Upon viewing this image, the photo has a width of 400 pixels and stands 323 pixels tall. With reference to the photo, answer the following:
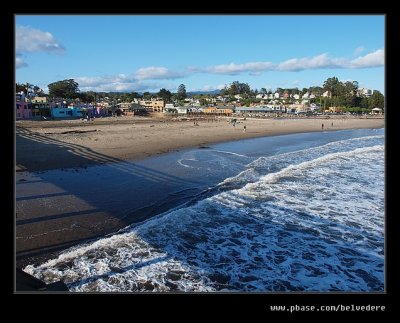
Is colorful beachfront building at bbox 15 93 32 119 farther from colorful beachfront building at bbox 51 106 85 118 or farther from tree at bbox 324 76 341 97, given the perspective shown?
tree at bbox 324 76 341 97

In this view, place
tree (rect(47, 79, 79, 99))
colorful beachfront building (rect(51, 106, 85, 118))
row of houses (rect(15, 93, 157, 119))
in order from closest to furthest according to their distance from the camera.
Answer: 1. row of houses (rect(15, 93, 157, 119))
2. colorful beachfront building (rect(51, 106, 85, 118))
3. tree (rect(47, 79, 79, 99))

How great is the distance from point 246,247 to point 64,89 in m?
90.9

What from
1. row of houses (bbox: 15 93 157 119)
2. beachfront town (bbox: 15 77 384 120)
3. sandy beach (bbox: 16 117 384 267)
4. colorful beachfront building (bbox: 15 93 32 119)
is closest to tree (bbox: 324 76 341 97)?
beachfront town (bbox: 15 77 384 120)

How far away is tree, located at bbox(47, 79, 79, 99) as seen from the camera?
84.5m

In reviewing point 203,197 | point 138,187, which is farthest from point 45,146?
point 203,197

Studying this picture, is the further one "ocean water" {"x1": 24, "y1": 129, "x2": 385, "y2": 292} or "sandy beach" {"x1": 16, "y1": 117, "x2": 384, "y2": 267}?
"sandy beach" {"x1": 16, "y1": 117, "x2": 384, "y2": 267}

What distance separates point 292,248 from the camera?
679cm

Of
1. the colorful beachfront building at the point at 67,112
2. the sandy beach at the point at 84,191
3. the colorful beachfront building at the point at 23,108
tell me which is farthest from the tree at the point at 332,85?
the sandy beach at the point at 84,191

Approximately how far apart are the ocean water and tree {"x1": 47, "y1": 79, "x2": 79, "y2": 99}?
273ft

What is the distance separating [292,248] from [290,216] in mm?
2119

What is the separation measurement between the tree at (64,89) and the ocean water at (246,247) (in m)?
83.3

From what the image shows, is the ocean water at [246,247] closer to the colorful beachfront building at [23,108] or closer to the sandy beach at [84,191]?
the sandy beach at [84,191]
